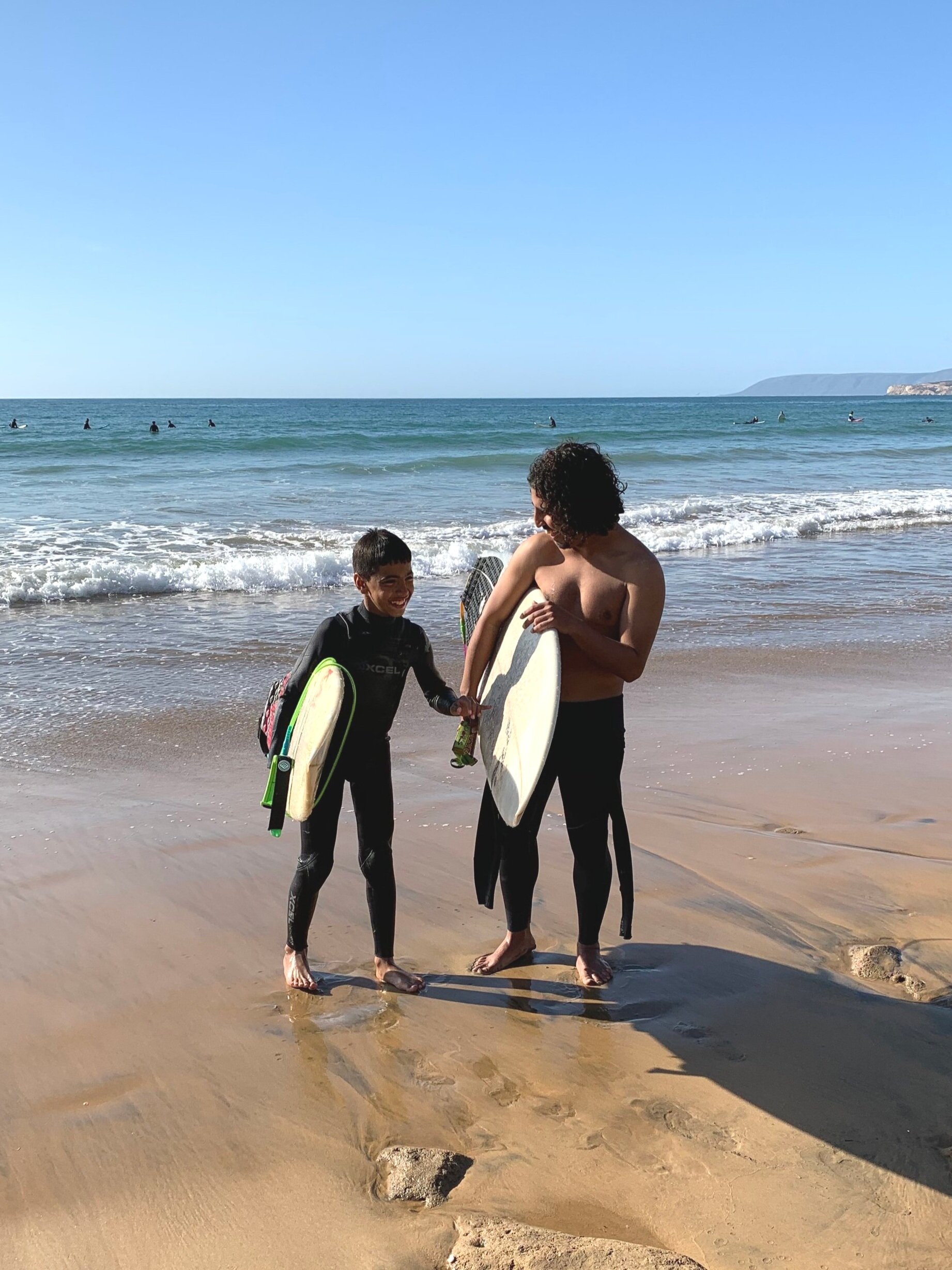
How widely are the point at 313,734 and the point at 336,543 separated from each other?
414 inches

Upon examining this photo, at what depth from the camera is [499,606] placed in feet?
10.8

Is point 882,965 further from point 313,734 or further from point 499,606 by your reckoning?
point 313,734

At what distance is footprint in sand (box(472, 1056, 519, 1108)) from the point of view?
2660 millimetres

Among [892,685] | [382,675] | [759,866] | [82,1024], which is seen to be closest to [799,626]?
[892,685]

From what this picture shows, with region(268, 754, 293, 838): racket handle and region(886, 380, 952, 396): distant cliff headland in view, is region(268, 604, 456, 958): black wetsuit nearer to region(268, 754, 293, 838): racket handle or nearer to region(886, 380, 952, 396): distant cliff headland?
region(268, 754, 293, 838): racket handle

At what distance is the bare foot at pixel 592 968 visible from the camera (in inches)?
129

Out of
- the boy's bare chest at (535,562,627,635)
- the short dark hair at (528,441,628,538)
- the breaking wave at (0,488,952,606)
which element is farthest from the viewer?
the breaking wave at (0,488,952,606)

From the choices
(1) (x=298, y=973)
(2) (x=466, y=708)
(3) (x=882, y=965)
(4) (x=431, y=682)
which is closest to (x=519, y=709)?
(2) (x=466, y=708)

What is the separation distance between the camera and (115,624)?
28.0 ft

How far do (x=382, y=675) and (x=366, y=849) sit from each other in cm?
56

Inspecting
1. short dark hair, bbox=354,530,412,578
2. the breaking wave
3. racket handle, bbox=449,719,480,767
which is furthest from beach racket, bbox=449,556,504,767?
the breaking wave

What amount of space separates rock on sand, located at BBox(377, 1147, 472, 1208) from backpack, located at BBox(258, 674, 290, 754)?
4.09ft

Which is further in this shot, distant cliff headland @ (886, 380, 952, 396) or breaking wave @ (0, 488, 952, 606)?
distant cliff headland @ (886, 380, 952, 396)

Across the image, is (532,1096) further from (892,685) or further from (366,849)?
(892,685)
